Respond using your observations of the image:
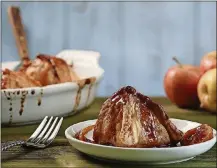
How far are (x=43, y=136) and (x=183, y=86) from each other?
335mm

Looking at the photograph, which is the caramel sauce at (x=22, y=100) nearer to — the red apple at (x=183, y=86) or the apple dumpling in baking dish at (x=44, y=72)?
the apple dumpling in baking dish at (x=44, y=72)

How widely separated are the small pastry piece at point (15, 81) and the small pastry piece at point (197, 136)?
259 millimetres

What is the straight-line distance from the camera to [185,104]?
0.87 m

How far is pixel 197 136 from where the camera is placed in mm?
519

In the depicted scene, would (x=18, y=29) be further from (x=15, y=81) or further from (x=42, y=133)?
(x=42, y=133)

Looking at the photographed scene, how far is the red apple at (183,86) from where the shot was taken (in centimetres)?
86

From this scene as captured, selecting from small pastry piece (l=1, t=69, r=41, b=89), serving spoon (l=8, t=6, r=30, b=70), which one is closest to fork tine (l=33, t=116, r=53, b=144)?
small pastry piece (l=1, t=69, r=41, b=89)

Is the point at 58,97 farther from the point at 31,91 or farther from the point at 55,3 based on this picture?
the point at 55,3

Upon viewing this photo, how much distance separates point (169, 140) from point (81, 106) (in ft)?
0.94

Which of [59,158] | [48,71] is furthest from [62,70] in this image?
[59,158]

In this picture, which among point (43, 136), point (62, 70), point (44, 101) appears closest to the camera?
point (43, 136)

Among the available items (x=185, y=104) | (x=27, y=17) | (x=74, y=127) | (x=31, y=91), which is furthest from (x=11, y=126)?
(x=27, y=17)

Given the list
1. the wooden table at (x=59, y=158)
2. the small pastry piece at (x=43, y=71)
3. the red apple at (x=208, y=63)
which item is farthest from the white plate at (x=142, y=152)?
the red apple at (x=208, y=63)

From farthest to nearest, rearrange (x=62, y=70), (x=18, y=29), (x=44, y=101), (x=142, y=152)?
(x=18, y=29) → (x=62, y=70) → (x=44, y=101) → (x=142, y=152)
